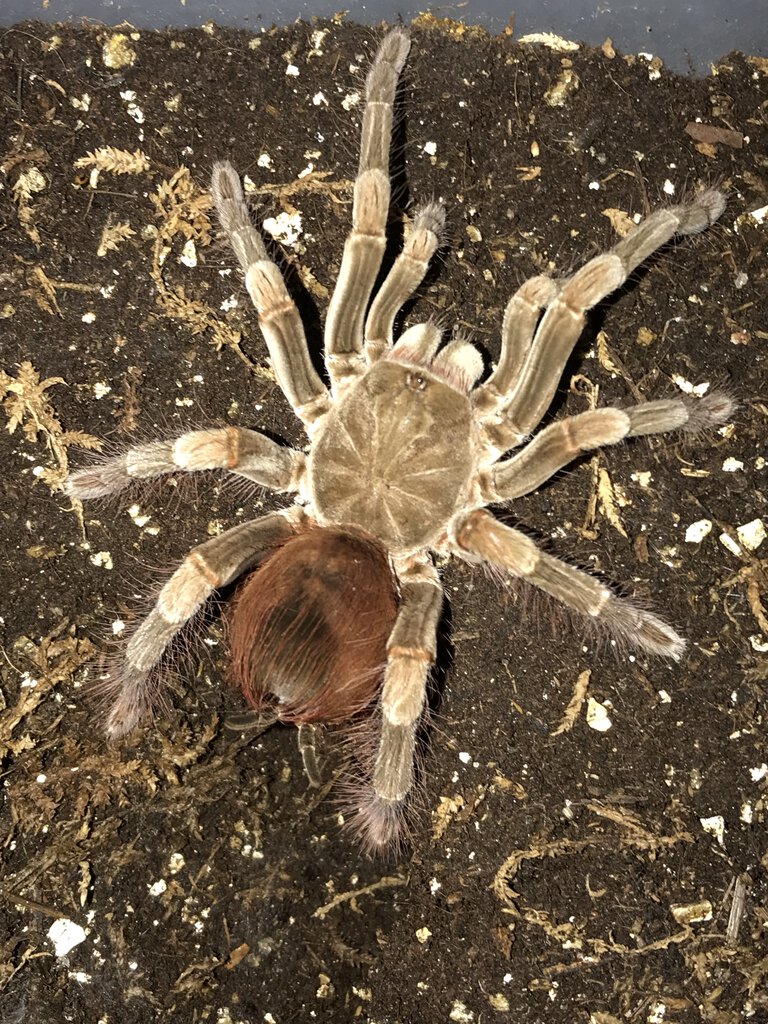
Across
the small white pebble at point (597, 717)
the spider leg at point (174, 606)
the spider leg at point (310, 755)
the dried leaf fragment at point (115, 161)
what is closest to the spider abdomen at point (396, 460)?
the spider leg at point (174, 606)

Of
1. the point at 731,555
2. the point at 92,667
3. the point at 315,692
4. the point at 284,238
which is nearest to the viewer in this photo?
the point at 315,692

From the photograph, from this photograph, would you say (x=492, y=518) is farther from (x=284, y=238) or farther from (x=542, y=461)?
(x=284, y=238)

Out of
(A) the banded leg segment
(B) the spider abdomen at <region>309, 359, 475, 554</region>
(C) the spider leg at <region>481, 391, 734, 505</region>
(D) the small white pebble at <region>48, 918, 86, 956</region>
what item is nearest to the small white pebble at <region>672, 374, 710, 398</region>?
(C) the spider leg at <region>481, 391, 734, 505</region>

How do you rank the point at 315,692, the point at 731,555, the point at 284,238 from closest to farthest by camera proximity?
1. the point at 315,692
2. the point at 731,555
3. the point at 284,238

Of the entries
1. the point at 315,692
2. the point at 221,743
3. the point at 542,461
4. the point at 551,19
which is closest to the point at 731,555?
the point at 542,461

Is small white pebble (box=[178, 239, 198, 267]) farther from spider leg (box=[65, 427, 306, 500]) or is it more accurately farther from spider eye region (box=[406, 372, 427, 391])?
spider eye region (box=[406, 372, 427, 391])

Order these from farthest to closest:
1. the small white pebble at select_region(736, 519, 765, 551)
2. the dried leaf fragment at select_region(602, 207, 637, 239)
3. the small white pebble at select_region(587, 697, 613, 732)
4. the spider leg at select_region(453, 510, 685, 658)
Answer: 1. the dried leaf fragment at select_region(602, 207, 637, 239)
2. the small white pebble at select_region(736, 519, 765, 551)
3. the small white pebble at select_region(587, 697, 613, 732)
4. the spider leg at select_region(453, 510, 685, 658)

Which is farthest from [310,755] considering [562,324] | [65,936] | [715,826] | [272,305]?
[562,324]
